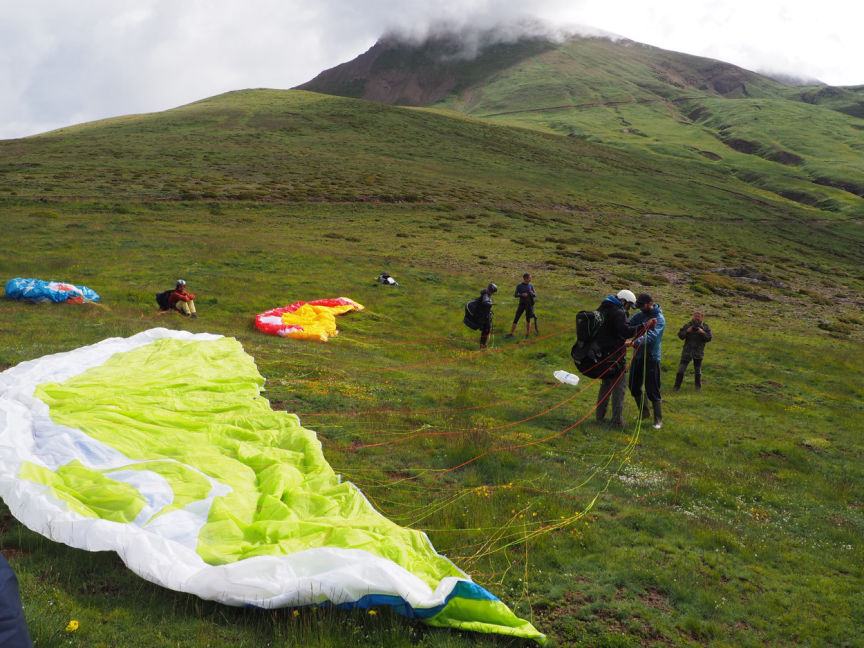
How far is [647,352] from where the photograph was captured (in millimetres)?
10992

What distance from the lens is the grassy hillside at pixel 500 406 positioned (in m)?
4.92

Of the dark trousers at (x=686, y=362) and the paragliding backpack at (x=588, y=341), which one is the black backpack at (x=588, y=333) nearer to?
the paragliding backpack at (x=588, y=341)

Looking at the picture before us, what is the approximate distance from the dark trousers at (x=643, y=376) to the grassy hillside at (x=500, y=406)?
3.12ft

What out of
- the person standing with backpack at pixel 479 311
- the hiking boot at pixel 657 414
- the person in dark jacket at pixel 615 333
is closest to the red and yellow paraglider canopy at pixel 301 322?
the person standing with backpack at pixel 479 311

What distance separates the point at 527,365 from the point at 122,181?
49720 mm

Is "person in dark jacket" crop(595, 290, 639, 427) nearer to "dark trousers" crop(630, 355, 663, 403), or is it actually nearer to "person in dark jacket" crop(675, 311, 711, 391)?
"dark trousers" crop(630, 355, 663, 403)

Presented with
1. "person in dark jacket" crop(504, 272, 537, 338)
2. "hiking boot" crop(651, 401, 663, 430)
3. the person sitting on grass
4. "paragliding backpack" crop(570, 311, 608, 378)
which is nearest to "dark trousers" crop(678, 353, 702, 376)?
"hiking boot" crop(651, 401, 663, 430)

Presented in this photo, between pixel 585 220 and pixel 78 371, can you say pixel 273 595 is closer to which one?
pixel 78 371

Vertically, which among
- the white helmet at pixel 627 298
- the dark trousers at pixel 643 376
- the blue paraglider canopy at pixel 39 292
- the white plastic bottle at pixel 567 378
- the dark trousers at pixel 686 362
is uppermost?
the white helmet at pixel 627 298

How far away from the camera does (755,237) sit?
65.8m

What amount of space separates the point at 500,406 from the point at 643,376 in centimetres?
325

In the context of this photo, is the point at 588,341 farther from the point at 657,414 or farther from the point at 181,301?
the point at 181,301

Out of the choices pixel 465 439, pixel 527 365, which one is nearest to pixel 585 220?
pixel 527 365

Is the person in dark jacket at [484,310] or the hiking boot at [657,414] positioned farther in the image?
the person in dark jacket at [484,310]
